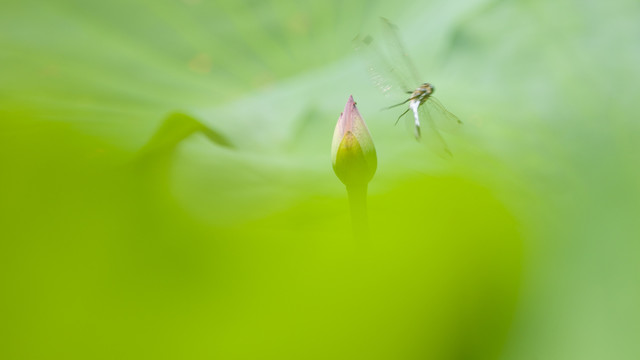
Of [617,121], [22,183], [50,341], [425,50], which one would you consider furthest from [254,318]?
[425,50]

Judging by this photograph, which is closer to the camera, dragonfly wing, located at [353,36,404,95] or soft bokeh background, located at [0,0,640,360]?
soft bokeh background, located at [0,0,640,360]

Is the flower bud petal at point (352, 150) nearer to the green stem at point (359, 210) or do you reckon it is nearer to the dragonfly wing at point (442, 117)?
the green stem at point (359, 210)

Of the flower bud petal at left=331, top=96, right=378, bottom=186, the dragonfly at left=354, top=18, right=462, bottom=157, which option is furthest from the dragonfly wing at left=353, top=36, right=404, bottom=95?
the flower bud petal at left=331, top=96, right=378, bottom=186

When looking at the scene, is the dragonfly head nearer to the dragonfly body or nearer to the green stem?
the dragonfly body

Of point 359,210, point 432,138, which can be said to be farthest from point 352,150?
point 432,138

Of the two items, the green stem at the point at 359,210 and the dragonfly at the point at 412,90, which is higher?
the dragonfly at the point at 412,90

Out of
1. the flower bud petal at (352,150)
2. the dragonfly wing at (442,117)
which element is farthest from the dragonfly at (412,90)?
the flower bud petal at (352,150)

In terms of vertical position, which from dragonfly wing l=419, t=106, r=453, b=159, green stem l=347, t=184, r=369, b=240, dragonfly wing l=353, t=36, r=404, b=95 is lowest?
green stem l=347, t=184, r=369, b=240
